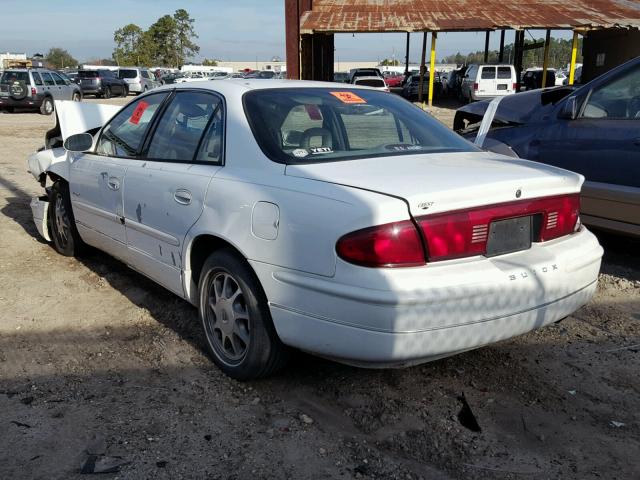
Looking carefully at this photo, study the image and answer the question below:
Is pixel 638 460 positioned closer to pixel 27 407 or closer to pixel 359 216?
pixel 359 216

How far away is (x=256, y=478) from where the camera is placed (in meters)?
2.53

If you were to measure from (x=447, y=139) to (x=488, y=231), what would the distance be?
45.6 inches

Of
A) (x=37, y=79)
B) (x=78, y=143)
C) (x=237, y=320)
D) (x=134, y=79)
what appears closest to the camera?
(x=237, y=320)

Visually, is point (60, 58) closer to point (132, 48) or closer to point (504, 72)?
point (132, 48)

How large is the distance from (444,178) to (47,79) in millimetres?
23883

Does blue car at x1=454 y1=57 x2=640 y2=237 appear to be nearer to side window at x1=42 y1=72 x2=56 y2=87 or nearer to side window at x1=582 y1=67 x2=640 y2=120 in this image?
side window at x1=582 y1=67 x2=640 y2=120

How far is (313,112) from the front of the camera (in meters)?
3.66

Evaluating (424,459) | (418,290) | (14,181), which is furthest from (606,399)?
(14,181)

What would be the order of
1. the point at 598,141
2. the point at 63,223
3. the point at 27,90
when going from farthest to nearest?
A: the point at 27,90, the point at 63,223, the point at 598,141

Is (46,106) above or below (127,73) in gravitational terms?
below

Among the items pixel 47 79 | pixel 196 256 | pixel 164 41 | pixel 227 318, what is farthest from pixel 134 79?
pixel 164 41

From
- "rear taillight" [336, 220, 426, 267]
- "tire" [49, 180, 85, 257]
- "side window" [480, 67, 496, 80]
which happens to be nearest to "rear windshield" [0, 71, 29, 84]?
"side window" [480, 67, 496, 80]

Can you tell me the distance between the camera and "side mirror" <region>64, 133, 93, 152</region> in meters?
4.67

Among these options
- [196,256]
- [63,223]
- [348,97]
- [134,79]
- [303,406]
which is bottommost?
[303,406]
